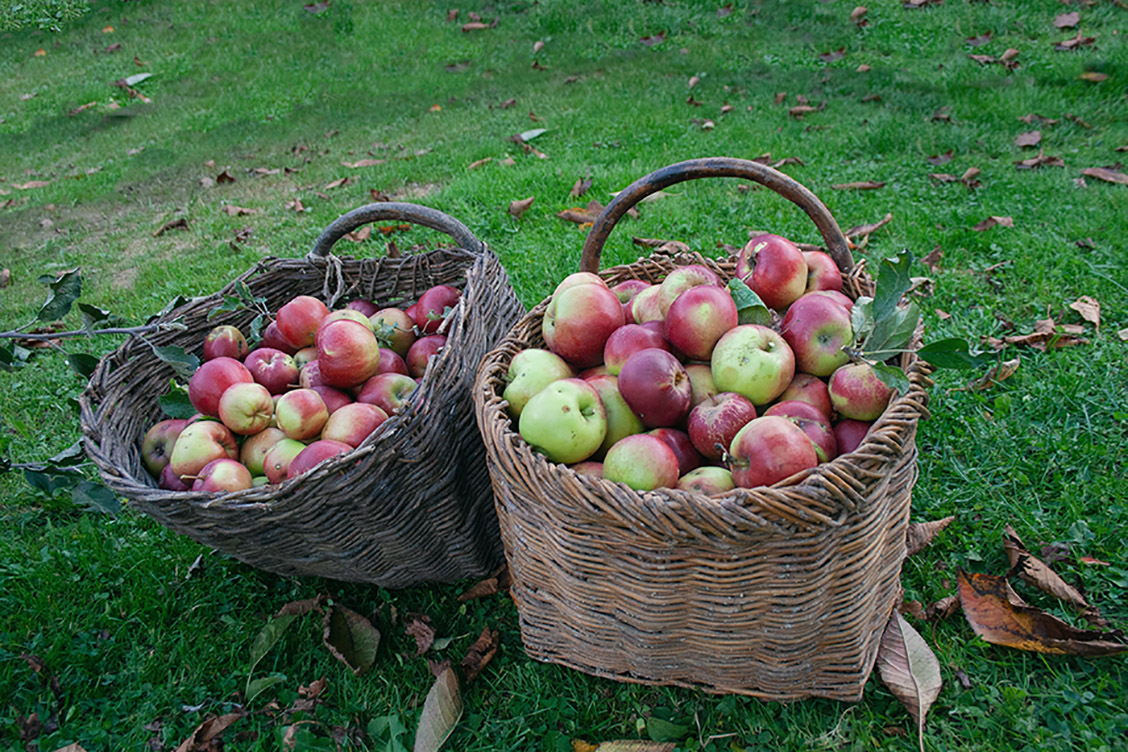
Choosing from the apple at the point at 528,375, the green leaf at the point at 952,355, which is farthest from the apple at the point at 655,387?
the green leaf at the point at 952,355

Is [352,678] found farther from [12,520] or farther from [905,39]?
[905,39]

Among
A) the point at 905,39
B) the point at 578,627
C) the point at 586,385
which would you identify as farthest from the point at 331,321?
the point at 905,39

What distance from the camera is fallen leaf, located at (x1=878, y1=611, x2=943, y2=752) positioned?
172 centimetres

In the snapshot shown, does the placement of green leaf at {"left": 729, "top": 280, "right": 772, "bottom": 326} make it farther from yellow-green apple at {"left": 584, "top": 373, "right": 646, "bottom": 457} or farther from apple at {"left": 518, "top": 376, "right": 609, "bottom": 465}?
apple at {"left": 518, "top": 376, "right": 609, "bottom": 465}

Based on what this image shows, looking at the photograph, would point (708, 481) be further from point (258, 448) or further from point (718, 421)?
point (258, 448)

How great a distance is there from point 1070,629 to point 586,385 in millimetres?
1374

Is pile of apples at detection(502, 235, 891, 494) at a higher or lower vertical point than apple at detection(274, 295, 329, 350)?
higher

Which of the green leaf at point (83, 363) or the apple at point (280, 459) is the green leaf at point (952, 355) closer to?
the apple at point (280, 459)

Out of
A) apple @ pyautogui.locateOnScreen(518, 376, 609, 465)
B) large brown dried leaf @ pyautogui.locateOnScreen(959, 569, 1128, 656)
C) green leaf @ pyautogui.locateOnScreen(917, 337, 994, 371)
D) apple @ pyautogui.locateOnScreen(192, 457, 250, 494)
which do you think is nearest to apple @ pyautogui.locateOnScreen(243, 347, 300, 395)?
apple @ pyautogui.locateOnScreen(192, 457, 250, 494)

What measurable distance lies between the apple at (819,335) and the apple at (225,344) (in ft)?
5.98

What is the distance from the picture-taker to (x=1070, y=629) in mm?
1792

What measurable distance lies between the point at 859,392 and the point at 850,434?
0.10 meters

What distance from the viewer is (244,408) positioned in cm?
212

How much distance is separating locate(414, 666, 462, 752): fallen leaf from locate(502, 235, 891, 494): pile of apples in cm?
71
